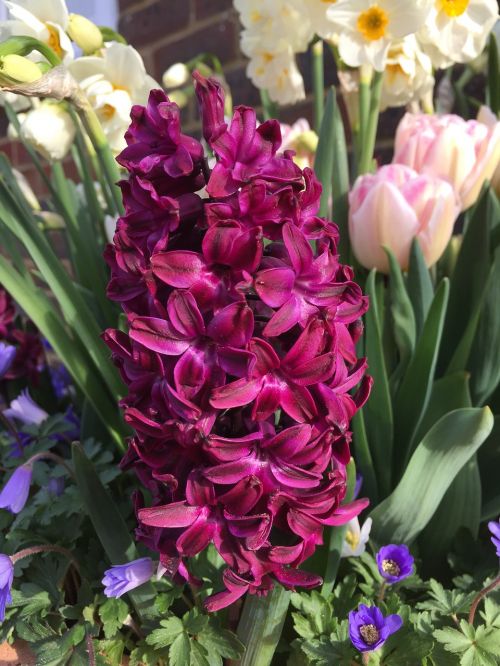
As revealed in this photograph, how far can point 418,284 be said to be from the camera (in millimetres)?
716

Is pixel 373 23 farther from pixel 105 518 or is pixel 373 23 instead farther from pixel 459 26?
pixel 105 518

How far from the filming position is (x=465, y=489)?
655 millimetres

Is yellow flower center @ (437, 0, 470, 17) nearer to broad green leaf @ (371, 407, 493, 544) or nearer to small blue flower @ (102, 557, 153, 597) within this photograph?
broad green leaf @ (371, 407, 493, 544)

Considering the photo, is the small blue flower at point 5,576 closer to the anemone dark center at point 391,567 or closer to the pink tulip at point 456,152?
the anemone dark center at point 391,567

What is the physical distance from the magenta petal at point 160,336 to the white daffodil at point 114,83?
0.41m

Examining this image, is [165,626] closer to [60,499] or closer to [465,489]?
[60,499]

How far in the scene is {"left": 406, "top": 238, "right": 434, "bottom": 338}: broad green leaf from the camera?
0.69 metres

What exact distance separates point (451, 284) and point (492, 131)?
0.62 feet

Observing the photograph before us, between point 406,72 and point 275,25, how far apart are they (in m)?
0.19

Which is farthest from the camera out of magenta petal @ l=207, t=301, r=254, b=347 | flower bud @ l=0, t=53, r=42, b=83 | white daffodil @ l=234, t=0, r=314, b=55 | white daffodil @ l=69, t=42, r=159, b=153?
white daffodil @ l=234, t=0, r=314, b=55

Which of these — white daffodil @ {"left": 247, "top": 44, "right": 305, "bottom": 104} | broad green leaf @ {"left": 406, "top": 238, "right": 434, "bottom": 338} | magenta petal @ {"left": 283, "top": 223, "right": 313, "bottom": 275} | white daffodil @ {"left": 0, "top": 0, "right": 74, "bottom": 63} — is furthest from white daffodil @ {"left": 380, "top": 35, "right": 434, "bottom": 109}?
magenta petal @ {"left": 283, "top": 223, "right": 313, "bottom": 275}

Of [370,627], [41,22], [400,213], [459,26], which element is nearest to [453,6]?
[459,26]

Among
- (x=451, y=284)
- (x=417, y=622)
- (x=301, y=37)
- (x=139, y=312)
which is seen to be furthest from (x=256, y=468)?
(x=301, y=37)

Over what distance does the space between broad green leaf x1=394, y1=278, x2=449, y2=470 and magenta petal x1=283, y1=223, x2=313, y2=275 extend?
25cm
